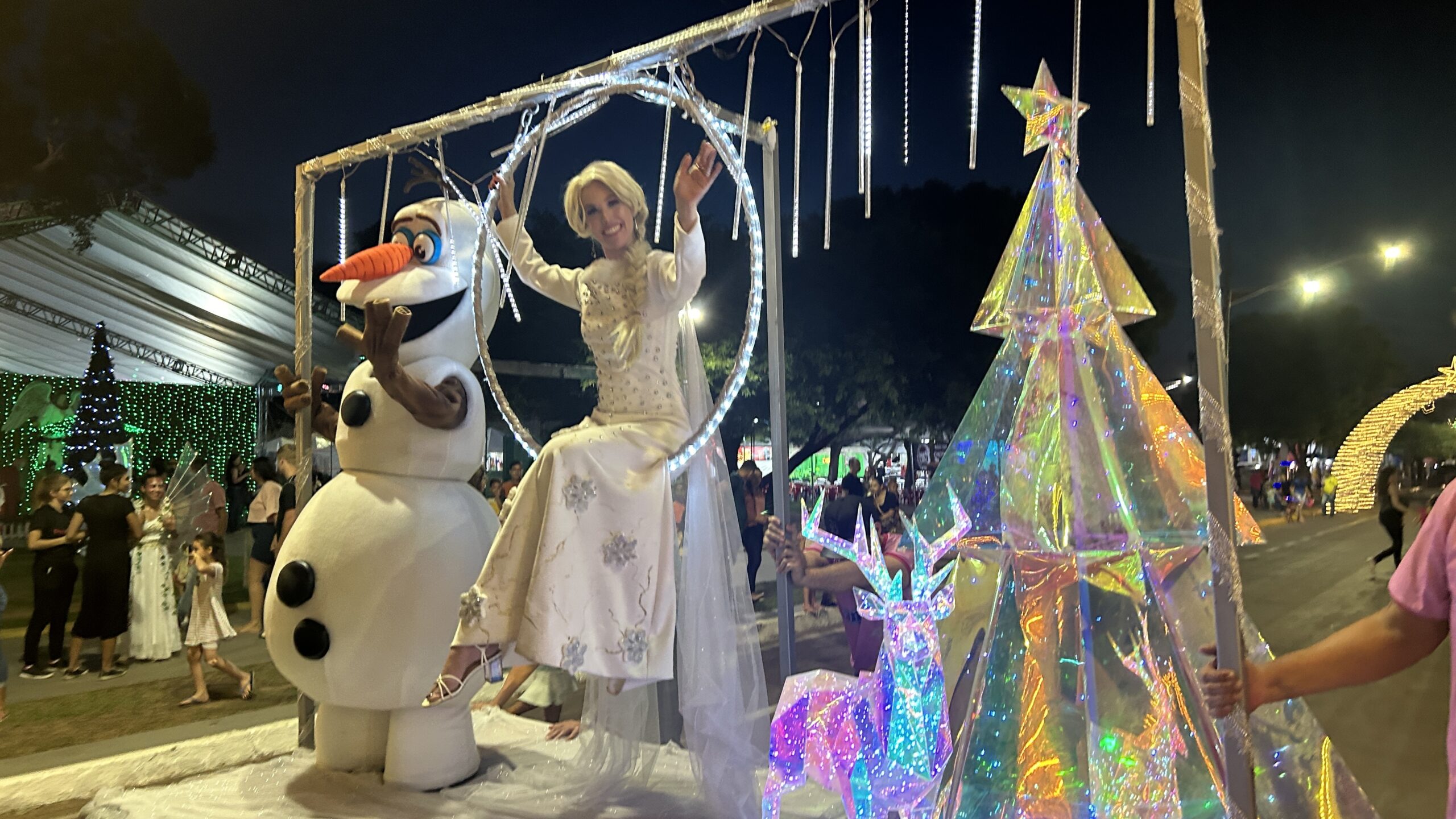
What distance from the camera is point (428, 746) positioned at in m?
3.05

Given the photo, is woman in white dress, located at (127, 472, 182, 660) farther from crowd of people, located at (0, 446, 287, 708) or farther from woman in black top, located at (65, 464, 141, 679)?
woman in black top, located at (65, 464, 141, 679)

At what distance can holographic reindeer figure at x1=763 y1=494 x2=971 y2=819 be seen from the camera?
6.59ft

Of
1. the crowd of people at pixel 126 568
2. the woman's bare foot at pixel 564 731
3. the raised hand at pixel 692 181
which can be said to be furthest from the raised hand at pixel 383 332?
the crowd of people at pixel 126 568

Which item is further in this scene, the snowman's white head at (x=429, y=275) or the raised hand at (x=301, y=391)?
the raised hand at (x=301, y=391)

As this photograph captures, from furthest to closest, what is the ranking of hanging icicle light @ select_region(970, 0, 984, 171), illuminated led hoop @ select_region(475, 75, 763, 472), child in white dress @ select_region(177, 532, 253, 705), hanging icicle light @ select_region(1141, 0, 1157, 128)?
1. child in white dress @ select_region(177, 532, 253, 705)
2. illuminated led hoop @ select_region(475, 75, 763, 472)
3. hanging icicle light @ select_region(970, 0, 984, 171)
4. hanging icicle light @ select_region(1141, 0, 1157, 128)

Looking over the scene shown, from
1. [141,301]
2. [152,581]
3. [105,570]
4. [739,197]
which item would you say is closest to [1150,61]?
[739,197]

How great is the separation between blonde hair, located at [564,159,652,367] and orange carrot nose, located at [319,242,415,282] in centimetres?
69

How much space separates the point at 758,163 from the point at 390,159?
62.8 inches

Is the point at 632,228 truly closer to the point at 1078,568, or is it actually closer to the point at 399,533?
the point at 399,533

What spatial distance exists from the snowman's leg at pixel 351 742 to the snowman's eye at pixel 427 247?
163 centimetres

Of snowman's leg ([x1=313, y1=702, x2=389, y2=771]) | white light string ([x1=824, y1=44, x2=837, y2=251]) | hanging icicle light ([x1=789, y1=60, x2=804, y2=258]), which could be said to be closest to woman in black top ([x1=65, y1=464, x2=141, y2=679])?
snowman's leg ([x1=313, y1=702, x2=389, y2=771])

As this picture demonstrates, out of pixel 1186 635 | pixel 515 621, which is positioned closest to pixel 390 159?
pixel 515 621

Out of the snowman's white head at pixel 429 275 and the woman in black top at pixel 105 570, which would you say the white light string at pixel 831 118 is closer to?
the snowman's white head at pixel 429 275

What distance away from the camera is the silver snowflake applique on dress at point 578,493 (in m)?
2.45
